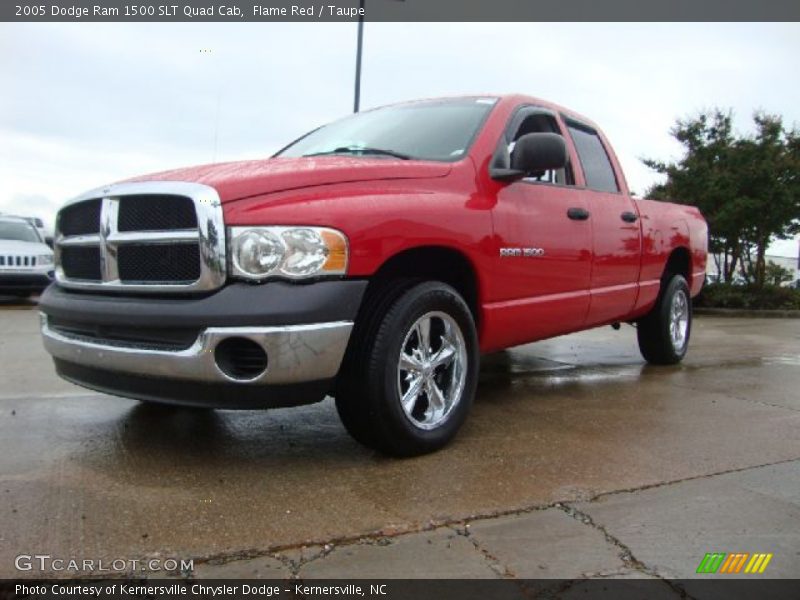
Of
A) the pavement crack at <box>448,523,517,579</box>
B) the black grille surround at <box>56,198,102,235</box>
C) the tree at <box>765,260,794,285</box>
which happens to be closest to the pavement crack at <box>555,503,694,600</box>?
the pavement crack at <box>448,523,517,579</box>

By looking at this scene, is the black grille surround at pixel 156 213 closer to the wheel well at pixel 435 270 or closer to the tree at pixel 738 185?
the wheel well at pixel 435 270

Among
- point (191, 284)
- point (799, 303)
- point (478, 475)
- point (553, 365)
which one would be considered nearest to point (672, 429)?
point (478, 475)

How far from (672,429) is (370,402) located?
1922 millimetres

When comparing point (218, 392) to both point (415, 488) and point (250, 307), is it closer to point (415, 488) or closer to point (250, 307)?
point (250, 307)

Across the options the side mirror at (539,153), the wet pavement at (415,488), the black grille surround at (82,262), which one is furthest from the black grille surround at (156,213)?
the side mirror at (539,153)

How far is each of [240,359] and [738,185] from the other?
13446 millimetres

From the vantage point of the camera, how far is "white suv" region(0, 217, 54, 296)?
1166 centimetres

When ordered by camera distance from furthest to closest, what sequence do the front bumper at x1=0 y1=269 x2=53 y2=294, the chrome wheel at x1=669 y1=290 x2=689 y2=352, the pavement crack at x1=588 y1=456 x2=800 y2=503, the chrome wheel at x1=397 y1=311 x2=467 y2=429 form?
the front bumper at x1=0 y1=269 x2=53 y2=294, the chrome wheel at x1=669 y1=290 x2=689 y2=352, the chrome wheel at x1=397 y1=311 x2=467 y2=429, the pavement crack at x1=588 y1=456 x2=800 y2=503

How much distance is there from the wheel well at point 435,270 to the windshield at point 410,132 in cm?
56

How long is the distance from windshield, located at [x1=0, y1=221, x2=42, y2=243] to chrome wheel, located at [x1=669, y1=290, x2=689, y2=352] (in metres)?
11.1

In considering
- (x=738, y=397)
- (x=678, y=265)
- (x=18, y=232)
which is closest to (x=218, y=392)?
(x=738, y=397)

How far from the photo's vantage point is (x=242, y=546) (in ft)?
7.70

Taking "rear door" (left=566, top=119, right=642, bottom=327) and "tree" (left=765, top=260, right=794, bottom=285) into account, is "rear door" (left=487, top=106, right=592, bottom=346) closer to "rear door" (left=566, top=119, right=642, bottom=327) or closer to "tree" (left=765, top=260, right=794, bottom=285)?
"rear door" (left=566, top=119, right=642, bottom=327)

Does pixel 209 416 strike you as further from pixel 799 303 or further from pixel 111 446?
pixel 799 303
